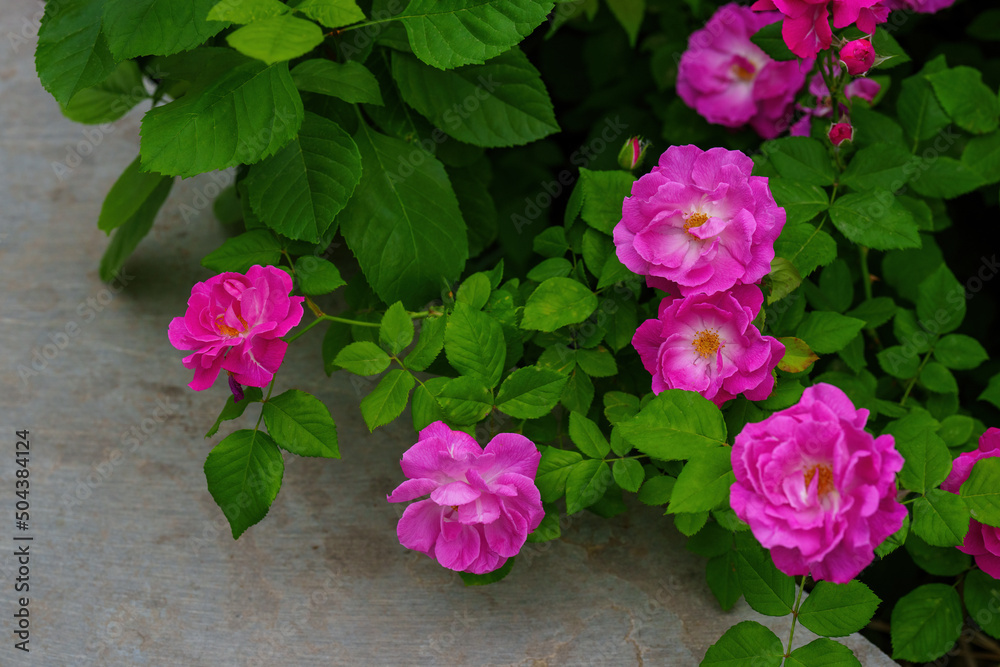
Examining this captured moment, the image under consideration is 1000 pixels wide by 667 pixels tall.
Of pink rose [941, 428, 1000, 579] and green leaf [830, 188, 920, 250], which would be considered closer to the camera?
pink rose [941, 428, 1000, 579]

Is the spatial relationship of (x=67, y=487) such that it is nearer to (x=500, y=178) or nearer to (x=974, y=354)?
(x=500, y=178)

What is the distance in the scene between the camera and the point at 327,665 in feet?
4.05

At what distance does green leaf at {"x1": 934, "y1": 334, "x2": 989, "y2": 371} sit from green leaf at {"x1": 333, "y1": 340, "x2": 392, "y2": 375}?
0.99m

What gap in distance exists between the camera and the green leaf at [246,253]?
1.25m

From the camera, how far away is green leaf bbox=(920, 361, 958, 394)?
1.37 metres

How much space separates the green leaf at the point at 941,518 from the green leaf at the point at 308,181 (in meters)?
0.96

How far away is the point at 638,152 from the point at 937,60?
77 cm

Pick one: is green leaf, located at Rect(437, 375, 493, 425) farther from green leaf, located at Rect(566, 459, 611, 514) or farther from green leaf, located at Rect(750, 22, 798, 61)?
green leaf, located at Rect(750, 22, 798, 61)

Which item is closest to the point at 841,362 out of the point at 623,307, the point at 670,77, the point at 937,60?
the point at 623,307

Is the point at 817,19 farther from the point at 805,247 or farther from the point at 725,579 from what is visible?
the point at 725,579

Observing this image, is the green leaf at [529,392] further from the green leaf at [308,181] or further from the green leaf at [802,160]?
the green leaf at [802,160]

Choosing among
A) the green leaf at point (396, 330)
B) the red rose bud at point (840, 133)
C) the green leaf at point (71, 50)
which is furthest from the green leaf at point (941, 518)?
the green leaf at point (71, 50)

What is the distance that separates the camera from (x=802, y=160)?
54.4 inches

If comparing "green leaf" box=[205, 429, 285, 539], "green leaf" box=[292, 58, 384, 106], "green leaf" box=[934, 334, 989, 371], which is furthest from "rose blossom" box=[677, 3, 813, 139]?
"green leaf" box=[205, 429, 285, 539]
